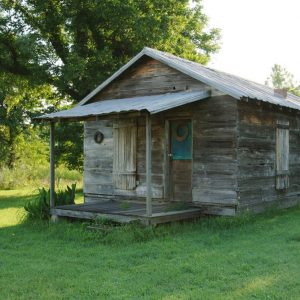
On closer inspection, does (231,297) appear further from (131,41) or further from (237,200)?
(131,41)

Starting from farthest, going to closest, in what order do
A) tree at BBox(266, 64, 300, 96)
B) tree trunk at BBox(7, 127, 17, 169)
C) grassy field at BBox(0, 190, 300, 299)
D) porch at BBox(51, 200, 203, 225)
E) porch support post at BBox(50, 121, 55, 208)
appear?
tree at BBox(266, 64, 300, 96) < tree trunk at BBox(7, 127, 17, 169) < porch support post at BBox(50, 121, 55, 208) < porch at BBox(51, 200, 203, 225) < grassy field at BBox(0, 190, 300, 299)

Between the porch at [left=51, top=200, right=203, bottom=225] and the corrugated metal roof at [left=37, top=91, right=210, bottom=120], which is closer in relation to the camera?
the corrugated metal roof at [left=37, top=91, right=210, bottom=120]

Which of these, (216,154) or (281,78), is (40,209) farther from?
(281,78)

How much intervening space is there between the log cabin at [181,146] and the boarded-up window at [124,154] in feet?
0.09

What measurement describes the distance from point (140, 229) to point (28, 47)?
12.4m

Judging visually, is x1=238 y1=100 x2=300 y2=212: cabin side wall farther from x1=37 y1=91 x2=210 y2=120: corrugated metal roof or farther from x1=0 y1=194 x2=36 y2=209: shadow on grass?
x1=0 y1=194 x2=36 y2=209: shadow on grass

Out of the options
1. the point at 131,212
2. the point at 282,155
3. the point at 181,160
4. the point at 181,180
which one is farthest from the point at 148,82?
the point at 282,155

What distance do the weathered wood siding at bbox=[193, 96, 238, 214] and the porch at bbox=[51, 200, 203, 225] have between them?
52cm

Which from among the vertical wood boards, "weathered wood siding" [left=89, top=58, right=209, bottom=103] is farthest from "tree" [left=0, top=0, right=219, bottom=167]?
the vertical wood boards

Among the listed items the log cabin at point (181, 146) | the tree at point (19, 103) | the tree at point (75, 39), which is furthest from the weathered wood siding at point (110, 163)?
the tree at point (19, 103)

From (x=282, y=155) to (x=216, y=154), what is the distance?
2812mm

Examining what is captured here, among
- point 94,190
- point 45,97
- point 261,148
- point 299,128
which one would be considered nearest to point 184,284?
point 261,148

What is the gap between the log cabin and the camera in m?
11.0

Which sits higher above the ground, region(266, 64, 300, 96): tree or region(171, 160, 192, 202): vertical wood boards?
region(266, 64, 300, 96): tree
